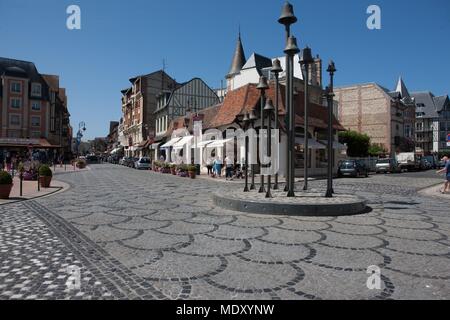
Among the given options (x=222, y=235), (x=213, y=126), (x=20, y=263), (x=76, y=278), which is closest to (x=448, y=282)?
(x=222, y=235)

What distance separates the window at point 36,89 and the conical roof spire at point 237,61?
2838cm

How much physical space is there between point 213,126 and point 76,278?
22.3 m

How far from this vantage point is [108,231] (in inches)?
256

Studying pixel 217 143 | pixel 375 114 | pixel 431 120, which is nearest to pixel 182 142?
pixel 217 143

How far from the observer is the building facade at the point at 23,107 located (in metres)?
45.9

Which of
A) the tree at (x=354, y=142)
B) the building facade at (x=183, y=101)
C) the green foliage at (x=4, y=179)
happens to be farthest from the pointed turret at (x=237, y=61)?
the green foliage at (x=4, y=179)

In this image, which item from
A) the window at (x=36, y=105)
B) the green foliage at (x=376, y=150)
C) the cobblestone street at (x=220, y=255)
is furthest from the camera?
the window at (x=36, y=105)

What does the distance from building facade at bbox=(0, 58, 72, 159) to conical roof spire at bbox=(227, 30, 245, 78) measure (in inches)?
1028

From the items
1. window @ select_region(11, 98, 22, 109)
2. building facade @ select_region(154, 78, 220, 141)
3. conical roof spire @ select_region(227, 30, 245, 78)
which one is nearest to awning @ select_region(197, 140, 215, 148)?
building facade @ select_region(154, 78, 220, 141)

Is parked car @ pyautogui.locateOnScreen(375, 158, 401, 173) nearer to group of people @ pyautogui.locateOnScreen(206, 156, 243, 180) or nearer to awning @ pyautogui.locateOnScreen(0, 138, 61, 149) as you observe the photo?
group of people @ pyautogui.locateOnScreen(206, 156, 243, 180)

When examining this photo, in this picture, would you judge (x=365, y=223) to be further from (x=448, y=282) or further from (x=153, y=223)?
(x=153, y=223)

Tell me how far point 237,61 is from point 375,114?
23.1 m

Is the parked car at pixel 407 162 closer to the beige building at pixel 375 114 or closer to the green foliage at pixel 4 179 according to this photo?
the beige building at pixel 375 114

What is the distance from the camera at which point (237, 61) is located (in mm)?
46781
